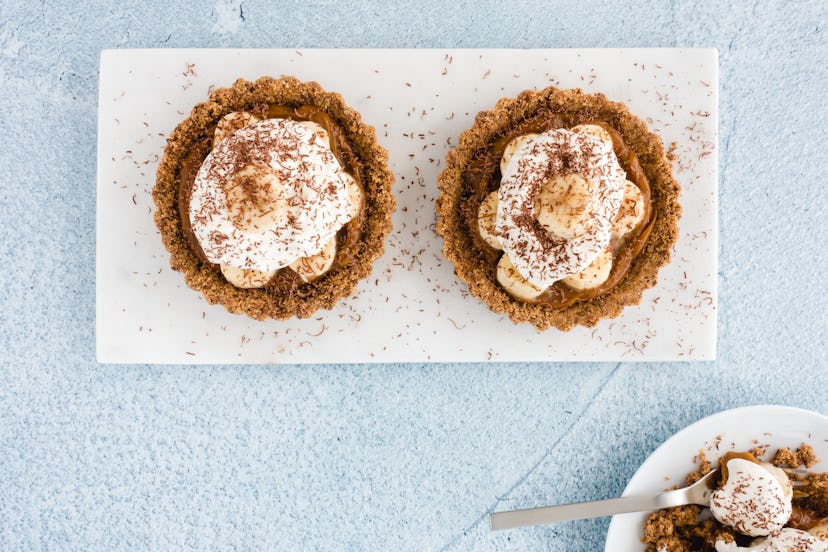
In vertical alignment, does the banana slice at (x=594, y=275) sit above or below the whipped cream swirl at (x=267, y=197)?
below

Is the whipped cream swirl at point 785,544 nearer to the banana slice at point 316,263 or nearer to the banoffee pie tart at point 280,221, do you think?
the banoffee pie tart at point 280,221

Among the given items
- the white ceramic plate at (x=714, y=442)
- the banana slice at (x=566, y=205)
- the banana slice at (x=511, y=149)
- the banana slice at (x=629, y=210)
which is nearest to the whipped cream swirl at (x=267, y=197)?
the banana slice at (x=511, y=149)

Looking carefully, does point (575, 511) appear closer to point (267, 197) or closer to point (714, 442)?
point (714, 442)

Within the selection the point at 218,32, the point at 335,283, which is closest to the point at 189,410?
the point at 335,283

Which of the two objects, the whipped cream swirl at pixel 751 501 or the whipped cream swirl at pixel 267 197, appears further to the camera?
the whipped cream swirl at pixel 751 501

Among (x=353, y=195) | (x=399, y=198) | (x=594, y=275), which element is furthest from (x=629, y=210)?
(x=353, y=195)

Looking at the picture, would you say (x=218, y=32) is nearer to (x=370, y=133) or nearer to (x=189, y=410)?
(x=370, y=133)
